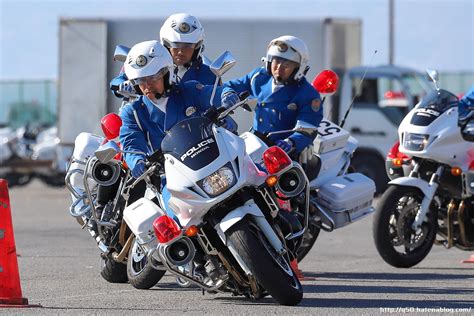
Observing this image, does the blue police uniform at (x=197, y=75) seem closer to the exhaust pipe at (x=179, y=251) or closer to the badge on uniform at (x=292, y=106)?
the badge on uniform at (x=292, y=106)

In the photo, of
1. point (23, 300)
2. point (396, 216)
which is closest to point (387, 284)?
point (396, 216)

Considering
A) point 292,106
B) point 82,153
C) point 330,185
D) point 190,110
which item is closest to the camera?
point 190,110

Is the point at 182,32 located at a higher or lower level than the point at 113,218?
higher

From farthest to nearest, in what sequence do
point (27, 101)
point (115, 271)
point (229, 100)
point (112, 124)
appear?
point (27, 101)
point (115, 271)
point (112, 124)
point (229, 100)

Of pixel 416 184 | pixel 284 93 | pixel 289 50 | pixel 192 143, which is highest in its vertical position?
pixel 289 50

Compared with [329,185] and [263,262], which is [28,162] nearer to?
[329,185]

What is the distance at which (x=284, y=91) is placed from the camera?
39.1ft

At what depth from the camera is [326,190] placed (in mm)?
12070

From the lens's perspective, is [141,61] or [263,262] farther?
[141,61]

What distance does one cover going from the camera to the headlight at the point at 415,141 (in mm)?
12336

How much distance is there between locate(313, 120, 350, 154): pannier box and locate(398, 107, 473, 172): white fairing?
1.79 ft

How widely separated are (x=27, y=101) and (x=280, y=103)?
113 ft

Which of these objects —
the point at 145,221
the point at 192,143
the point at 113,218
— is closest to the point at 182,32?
the point at 113,218

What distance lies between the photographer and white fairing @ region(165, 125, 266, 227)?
30.1 feet
